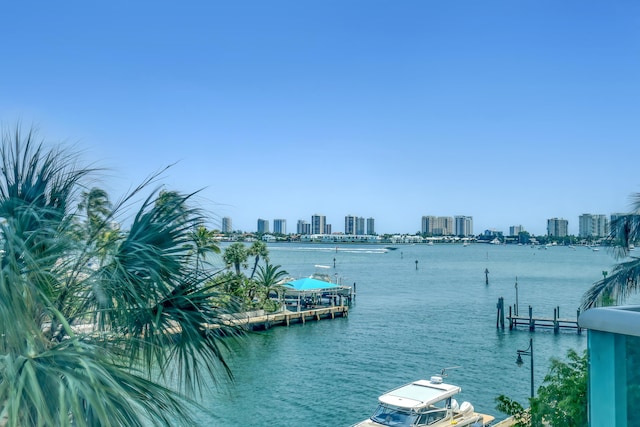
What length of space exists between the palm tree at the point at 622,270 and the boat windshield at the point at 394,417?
285 inches

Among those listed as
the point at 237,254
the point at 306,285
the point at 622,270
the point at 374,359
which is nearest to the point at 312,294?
the point at 306,285

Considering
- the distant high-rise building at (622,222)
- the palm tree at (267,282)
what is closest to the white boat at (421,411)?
the distant high-rise building at (622,222)

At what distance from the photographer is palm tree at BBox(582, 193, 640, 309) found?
575 inches

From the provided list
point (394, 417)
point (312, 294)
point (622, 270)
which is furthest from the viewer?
point (312, 294)

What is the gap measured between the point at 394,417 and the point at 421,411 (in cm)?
100

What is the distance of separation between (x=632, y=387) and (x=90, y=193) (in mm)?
4824

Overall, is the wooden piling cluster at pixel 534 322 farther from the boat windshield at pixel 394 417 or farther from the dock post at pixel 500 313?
the boat windshield at pixel 394 417

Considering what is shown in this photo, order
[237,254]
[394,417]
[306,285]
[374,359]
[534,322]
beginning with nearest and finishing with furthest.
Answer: [394,417], [374,359], [534,322], [237,254], [306,285]

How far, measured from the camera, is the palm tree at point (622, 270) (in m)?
14.6

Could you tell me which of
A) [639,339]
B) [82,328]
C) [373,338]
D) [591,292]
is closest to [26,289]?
[82,328]

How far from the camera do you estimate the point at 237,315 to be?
519 cm

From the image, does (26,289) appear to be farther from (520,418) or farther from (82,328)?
(520,418)

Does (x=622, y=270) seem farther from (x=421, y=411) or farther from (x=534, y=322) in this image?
(x=534, y=322)

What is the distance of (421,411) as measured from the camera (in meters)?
19.7
